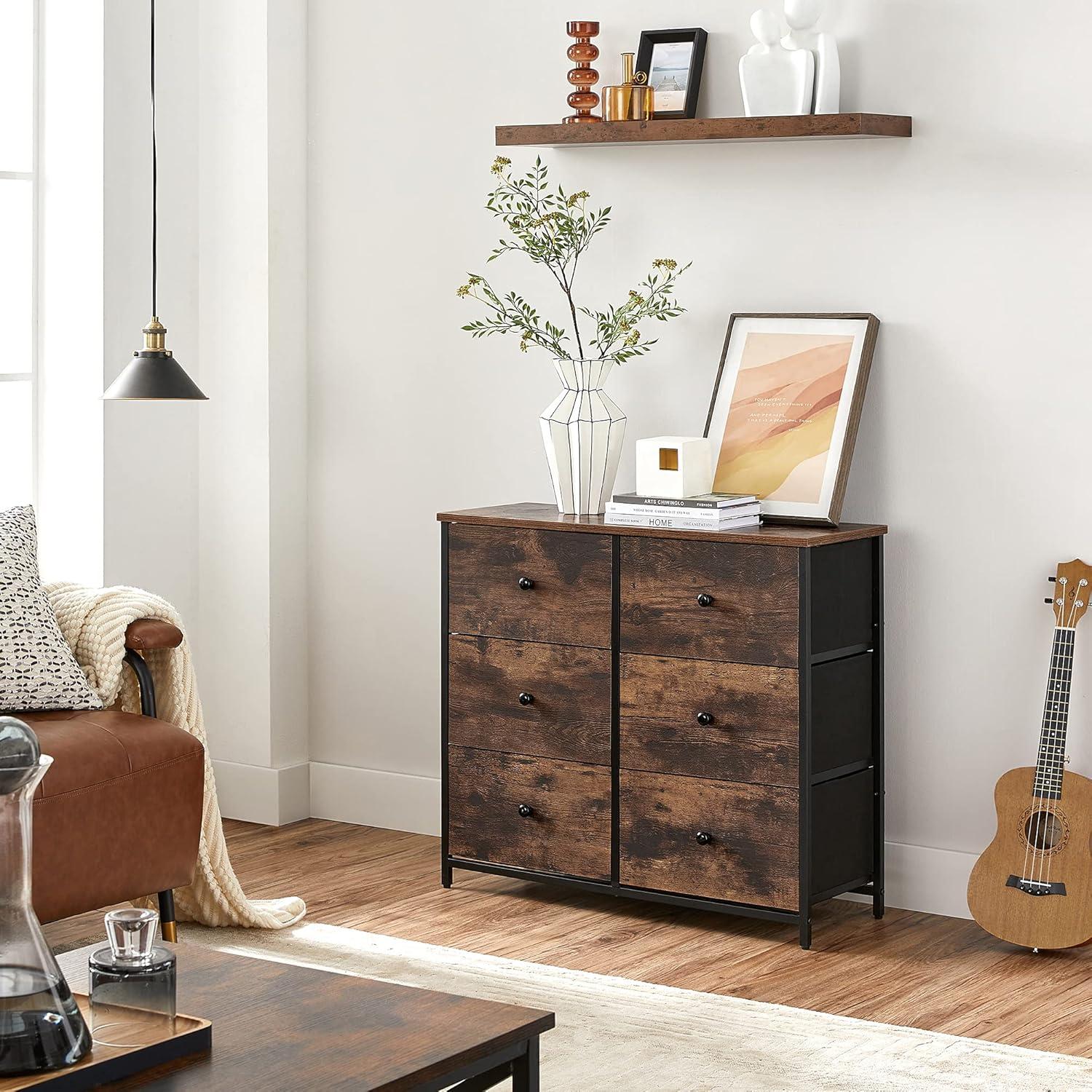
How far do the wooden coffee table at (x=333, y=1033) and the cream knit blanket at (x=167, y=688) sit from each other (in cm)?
119

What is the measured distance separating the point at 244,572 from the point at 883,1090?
7.59 feet

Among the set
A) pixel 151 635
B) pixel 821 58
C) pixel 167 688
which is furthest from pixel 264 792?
pixel 821 58

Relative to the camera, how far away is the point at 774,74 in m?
3.51

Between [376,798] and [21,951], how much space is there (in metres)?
2.72

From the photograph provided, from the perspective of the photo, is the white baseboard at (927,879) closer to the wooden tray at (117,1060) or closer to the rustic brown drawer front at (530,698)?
the rustic brown drawer front at (530,698)

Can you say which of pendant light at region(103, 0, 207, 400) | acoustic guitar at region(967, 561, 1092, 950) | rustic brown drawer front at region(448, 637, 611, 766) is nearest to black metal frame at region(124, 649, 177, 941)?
pendant light at region(103, 0, 207, 400)

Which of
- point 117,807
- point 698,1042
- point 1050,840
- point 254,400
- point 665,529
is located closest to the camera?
point 698,1042

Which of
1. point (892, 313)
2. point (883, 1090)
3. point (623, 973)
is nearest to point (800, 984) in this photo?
point (623, 973)

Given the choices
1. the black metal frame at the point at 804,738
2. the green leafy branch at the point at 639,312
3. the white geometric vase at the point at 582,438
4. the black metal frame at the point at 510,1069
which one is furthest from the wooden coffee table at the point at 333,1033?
the green leafy branch at the point at 639,312

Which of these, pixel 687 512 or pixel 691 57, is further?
pixel 691 57

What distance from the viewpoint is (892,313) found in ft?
11.7

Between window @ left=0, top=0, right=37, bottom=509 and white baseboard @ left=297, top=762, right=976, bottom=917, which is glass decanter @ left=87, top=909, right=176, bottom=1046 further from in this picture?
window @ left=0, top=0, right=37, bottom=509

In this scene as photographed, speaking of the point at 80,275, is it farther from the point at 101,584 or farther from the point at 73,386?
the point at 101,584

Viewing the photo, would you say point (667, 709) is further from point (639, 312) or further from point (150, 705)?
point (150, 705)
